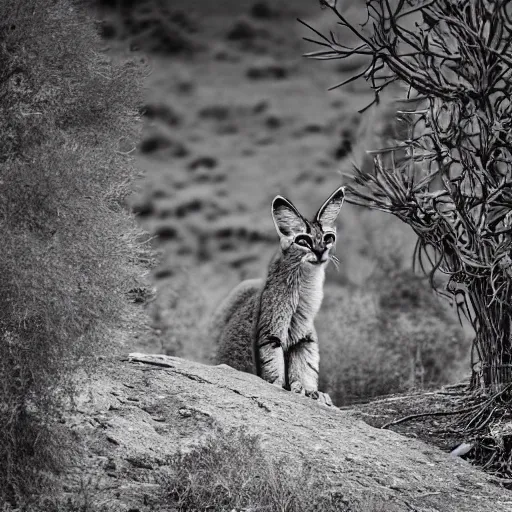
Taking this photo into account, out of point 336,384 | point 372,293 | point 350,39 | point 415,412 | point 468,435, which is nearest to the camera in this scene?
point 468,435

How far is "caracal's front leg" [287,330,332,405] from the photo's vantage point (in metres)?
7.52

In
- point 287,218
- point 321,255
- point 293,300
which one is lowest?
point 293,300

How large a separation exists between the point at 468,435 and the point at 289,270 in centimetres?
206

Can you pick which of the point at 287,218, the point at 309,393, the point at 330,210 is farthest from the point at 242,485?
the point at 330,210

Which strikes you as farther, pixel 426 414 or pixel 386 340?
pixel 386 340

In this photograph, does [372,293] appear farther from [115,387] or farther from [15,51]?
[15,51]

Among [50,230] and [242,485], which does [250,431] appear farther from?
[50,230]

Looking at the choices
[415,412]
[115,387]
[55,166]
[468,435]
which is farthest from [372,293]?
[55,166]

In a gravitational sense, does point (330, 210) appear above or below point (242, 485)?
above

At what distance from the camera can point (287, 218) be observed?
7109 mm

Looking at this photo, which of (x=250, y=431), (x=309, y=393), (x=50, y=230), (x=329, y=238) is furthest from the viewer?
Answer: (x=309, y=393)

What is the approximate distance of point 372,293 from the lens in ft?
44.3

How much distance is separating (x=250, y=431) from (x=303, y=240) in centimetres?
166

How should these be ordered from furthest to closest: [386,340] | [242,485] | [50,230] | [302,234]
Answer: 1. [386,340]
2. [302,234]
3. [50,230]
4. [242,485]
